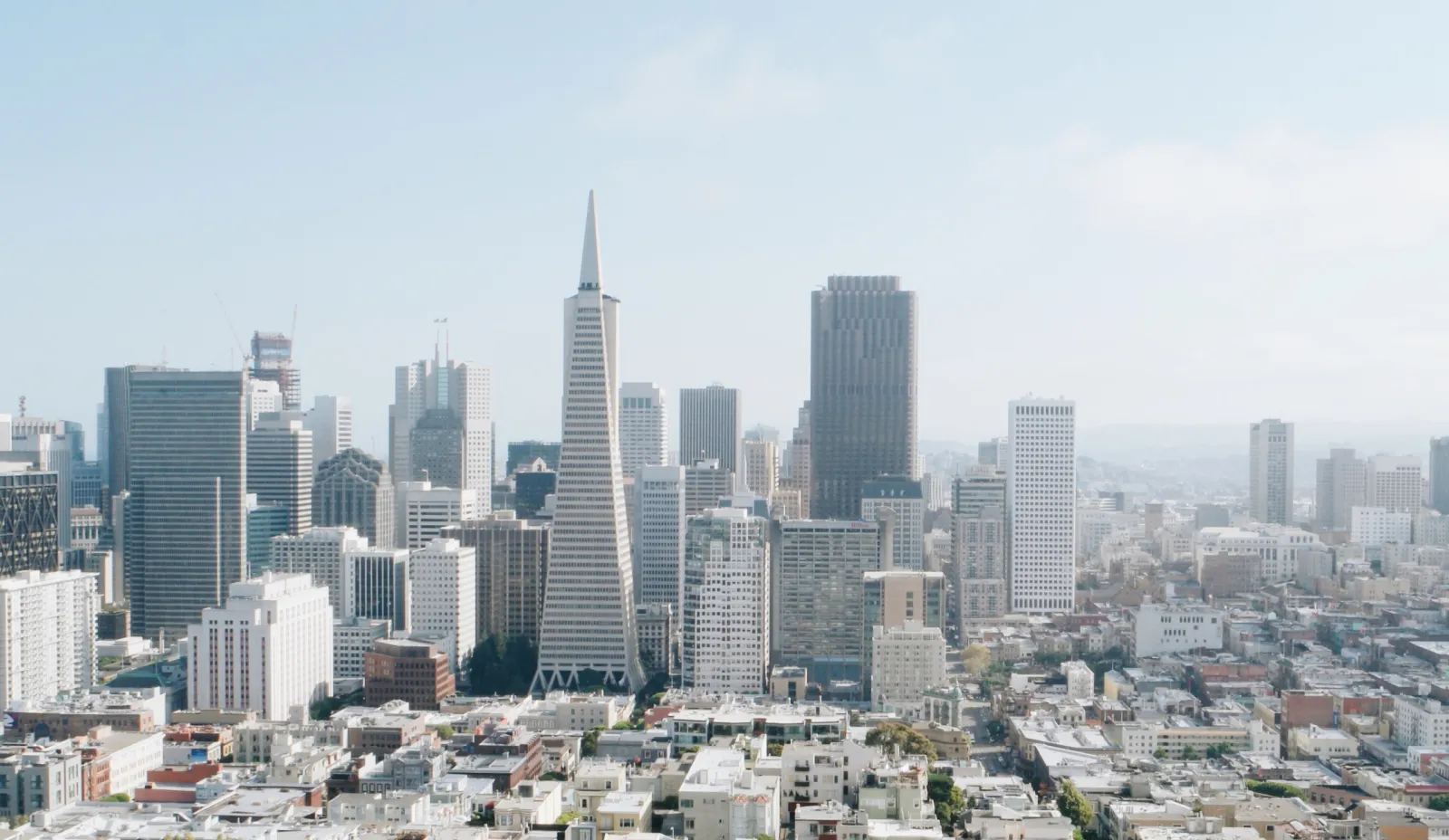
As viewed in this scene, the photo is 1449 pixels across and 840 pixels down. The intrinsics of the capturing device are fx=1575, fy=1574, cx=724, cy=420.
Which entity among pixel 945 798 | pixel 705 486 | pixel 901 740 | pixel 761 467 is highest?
pixel 761 467

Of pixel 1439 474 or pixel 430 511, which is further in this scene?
pixel 1439 474

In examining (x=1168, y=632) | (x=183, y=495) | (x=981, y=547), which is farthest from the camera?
(x=981, y=547)

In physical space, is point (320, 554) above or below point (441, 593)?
above

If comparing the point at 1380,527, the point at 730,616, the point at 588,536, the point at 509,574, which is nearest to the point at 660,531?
the point at 509,574

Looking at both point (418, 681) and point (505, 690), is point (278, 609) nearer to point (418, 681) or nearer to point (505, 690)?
point (418, 681)

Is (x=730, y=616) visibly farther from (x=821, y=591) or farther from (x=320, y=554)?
(x=320, y=554)

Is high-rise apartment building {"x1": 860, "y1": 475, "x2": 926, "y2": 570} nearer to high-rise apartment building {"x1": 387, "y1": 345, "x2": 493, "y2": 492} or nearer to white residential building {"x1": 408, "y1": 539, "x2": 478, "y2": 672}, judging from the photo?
white residential building {"x1": 408, "y1": 539, "x2": 478, "y2": 672}

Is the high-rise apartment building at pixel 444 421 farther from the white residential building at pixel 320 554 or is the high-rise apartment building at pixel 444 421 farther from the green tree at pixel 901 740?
the green tree at pixel 901 740

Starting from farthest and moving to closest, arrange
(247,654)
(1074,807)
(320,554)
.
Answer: (320,554) < (247,654) < (1074,807)
